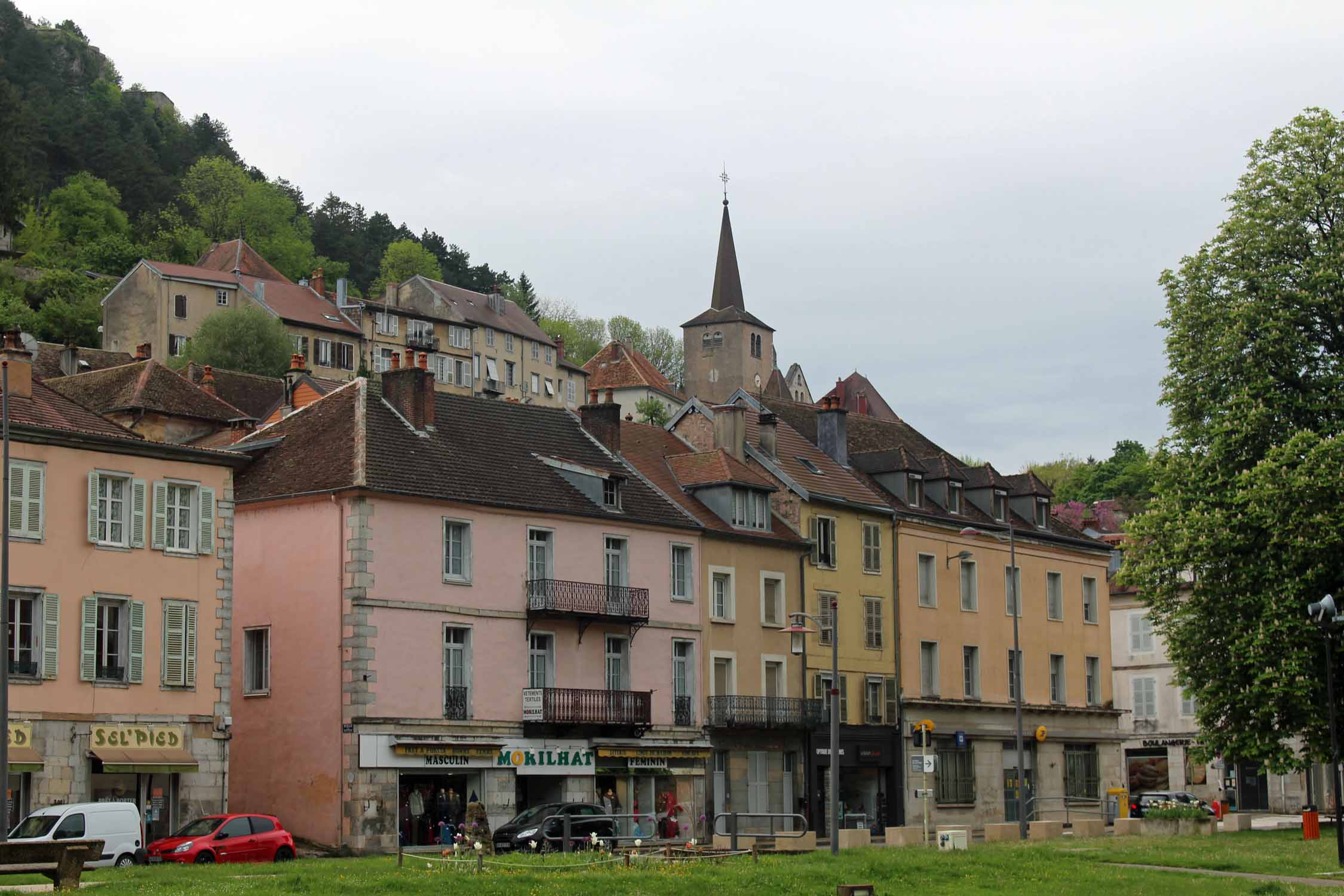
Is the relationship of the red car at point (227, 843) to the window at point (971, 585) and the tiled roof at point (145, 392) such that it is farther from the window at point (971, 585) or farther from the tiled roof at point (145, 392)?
the window at point (971, 585)

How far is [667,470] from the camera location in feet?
188

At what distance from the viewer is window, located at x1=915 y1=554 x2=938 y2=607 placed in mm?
62031

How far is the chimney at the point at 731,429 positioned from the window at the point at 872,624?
6.31m

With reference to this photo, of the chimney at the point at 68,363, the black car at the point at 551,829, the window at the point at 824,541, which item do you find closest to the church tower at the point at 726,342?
the chimney at the point at 68,363

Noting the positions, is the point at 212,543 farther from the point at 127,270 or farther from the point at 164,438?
the point at 127,270

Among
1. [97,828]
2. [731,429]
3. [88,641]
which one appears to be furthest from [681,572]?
[97,828]

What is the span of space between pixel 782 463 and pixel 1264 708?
2083 cm

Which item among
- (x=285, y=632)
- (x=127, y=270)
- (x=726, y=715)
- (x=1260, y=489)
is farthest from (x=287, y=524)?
(x=127, y=270)

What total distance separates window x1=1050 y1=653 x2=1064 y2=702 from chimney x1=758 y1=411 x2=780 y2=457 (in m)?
15.0

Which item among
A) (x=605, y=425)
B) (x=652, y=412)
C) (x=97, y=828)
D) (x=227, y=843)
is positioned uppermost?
(x=652, y=412)

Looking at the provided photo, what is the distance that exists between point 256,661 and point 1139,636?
4762 centimetres

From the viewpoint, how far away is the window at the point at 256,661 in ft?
150

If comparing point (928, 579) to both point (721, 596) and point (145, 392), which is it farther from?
point (145, 392)

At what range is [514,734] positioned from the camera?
1852 inches
